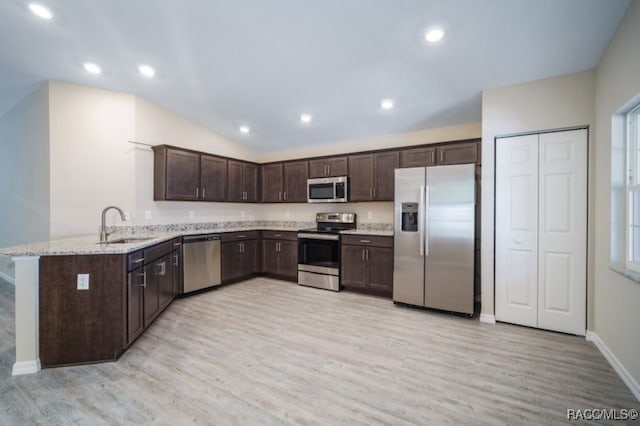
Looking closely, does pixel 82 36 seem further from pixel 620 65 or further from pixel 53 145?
pixel 620 65

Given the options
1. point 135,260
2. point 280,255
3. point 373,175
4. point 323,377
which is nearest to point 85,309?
point 135,260

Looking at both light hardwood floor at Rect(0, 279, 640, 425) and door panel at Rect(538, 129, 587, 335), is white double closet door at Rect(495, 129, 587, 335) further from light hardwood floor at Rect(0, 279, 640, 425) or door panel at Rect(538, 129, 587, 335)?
light hardwood floor at Rect(0, 279, 640, 425)

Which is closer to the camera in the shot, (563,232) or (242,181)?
(563,232)

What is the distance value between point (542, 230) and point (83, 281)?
438 cm

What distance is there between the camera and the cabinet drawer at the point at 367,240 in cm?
407

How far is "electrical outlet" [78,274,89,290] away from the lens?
2.35m

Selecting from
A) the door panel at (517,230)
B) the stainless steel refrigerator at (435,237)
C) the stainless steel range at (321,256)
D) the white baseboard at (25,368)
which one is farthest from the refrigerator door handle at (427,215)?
the white baseboard at (25,368)

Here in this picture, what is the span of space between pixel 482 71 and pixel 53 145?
16.6 feet

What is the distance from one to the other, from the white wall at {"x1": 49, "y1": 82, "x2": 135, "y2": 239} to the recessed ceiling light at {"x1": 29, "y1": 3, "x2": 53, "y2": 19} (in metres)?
1.36

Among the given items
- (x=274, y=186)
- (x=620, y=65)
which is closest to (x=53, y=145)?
(x=274, y=186)

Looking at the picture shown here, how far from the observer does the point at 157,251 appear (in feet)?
10.5

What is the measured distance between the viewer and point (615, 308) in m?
2.31

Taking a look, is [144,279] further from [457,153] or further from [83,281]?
[457,153]

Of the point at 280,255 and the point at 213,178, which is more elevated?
the point at 213,178
